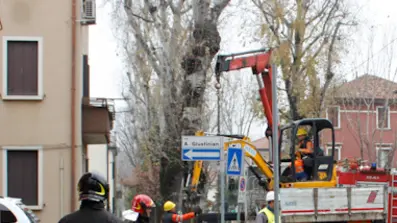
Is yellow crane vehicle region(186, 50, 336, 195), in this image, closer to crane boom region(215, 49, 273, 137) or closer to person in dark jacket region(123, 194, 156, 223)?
crane boom region(215, 49, 273, 137)

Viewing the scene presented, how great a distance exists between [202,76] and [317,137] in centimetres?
603

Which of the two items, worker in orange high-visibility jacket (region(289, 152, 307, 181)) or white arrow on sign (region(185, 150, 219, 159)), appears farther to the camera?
worker in orange high-visibility jacket (region(289, 152, 307, 181))

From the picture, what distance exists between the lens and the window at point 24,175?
2014 cm

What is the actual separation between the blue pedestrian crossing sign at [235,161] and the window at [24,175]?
600 centimetres

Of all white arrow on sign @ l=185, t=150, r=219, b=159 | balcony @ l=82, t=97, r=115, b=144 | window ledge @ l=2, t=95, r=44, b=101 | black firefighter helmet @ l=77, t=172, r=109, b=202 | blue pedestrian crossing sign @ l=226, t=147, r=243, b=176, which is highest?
window ledge @ l=2, t=95, r=44, b=101

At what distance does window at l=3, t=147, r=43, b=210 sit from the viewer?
20141mm

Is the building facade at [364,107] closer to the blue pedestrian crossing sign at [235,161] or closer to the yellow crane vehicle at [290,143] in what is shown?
the yellow crane vehicle at [290,143]

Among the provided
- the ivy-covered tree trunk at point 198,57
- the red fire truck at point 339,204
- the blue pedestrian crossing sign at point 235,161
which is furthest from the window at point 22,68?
the red fire truck at point 339,204

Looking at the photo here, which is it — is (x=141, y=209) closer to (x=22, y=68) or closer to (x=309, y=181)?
(x=309, y=181)

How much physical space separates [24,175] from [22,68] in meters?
2.60

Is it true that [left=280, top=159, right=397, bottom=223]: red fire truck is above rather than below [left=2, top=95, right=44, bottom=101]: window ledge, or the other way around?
below

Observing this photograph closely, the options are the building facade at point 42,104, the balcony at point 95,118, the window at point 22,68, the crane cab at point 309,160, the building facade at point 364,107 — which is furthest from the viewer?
the building facade at point 364,107

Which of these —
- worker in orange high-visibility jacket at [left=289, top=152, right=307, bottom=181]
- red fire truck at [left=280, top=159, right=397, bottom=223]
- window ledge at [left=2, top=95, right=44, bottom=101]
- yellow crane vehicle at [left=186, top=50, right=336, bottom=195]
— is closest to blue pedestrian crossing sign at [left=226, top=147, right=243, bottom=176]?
red fire truck at [left=280, top=159, right=397, bottom=223]

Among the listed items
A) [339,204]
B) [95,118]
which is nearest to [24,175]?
[95,118]
